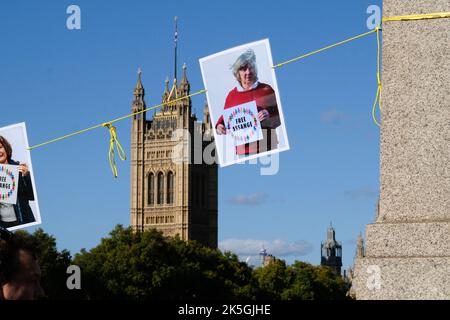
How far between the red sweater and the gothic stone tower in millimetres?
161198

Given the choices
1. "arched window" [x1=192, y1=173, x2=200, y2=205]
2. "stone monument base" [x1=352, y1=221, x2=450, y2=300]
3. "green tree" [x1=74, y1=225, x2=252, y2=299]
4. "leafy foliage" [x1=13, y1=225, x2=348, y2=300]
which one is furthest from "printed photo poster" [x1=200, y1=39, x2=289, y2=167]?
"arched window" [x1=192, y1=173, x2=200, y2=205]

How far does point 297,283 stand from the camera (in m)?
116

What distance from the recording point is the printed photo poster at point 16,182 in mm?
13242

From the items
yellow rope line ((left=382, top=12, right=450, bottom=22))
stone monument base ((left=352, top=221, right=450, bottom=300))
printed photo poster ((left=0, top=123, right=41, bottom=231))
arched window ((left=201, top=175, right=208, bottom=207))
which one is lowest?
stone monument base ((left=352, top=221, right=450, bottom=300))

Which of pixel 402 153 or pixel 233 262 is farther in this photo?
pixel 233 262

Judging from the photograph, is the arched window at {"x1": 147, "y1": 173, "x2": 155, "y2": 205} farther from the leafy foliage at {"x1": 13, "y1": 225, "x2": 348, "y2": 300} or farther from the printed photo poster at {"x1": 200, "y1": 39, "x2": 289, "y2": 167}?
the printed photo poster at {"x1": 200, "y1": 39, "x2": 289, "y2": 167}

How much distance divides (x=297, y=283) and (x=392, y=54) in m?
105

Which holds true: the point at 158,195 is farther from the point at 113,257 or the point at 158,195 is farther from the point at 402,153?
the point at 402,153

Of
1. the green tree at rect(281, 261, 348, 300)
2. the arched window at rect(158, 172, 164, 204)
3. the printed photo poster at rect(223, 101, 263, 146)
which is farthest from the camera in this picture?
the arched window at rect(158, 172, 164, 204)

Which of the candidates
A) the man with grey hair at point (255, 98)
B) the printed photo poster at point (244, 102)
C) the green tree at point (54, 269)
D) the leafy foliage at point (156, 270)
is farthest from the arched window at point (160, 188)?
the man with grey hair at point (255, 98)

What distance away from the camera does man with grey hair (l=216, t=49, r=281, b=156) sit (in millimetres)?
11805

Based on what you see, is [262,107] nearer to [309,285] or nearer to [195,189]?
[309,285]

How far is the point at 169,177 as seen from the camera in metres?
179
